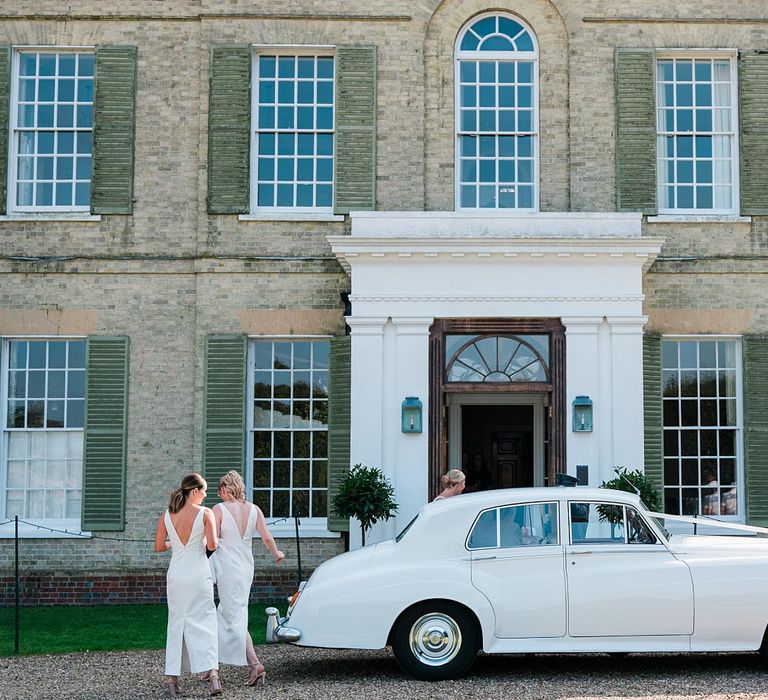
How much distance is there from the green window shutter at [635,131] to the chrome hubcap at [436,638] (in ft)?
24.2

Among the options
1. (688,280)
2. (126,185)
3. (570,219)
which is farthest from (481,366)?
(126,185)

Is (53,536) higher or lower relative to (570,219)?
lower

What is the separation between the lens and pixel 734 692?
8.44 m

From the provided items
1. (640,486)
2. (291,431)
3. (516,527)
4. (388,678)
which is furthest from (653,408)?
(388,678)

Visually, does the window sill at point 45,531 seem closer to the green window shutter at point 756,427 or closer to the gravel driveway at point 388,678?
the gravel driveway at point 388,678

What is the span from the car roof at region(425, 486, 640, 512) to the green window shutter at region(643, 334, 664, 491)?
16.7ft

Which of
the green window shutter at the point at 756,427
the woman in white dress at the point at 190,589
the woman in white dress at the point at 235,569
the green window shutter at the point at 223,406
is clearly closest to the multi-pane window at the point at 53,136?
the green window shutter at the point at 223,406

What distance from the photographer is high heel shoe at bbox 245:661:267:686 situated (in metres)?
9.04

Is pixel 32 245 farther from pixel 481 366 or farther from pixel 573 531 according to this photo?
pixel 573 531

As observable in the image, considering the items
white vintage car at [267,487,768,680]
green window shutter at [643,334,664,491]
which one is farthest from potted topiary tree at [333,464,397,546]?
white vintage car at [267,487,768,680]

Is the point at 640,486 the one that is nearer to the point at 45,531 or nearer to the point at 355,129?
the point at 355,129

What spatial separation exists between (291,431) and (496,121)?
15.8 feet

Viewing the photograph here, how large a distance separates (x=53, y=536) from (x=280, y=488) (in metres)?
2.91

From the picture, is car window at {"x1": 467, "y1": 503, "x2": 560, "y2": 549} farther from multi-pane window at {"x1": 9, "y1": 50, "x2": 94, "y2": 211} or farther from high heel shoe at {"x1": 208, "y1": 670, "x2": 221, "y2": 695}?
multi-pane window at {"x1": 9, "y1": 50, "x2": 94, "y2": 211}
